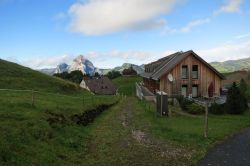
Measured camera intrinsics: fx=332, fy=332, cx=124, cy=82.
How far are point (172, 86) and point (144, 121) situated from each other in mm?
25325

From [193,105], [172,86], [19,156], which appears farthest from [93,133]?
[172,86]

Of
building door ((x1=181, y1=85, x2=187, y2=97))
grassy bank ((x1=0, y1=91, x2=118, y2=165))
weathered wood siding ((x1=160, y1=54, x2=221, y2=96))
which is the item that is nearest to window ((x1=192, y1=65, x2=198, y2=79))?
weathered wood siding ((x1=160, y1=54, x2=221, y2=96))

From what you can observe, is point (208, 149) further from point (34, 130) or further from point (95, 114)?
point (95, 114)

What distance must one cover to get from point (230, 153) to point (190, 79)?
39693 mm

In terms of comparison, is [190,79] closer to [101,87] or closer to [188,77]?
[188,77]

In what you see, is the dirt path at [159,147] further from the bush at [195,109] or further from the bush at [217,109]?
the bush at [217,109]

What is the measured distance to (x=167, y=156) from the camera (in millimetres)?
20781

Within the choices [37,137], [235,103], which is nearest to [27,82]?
[235,103]

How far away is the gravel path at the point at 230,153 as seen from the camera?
1942 centimetres

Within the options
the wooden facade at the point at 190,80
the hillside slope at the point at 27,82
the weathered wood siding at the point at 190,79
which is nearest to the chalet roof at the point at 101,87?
the hillside slope at the point at 27,82

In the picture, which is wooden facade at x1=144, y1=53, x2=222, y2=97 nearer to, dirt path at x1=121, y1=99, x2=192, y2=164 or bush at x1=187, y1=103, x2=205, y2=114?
bush at x1=187, y1=103, x2=205, y2=114

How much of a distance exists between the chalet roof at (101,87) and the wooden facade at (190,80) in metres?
66.9

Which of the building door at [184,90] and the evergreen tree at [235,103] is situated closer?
the evergreen tree at [235,103]

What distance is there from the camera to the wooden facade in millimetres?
59812
